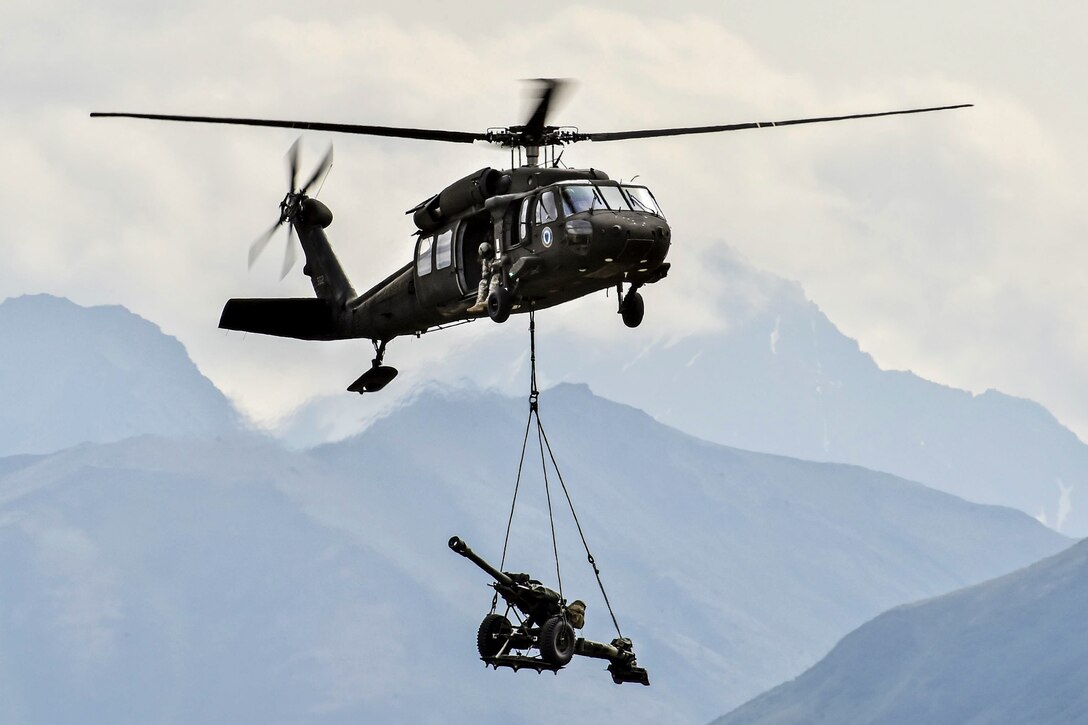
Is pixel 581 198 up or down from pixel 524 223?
up

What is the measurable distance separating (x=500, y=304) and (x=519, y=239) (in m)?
1.78

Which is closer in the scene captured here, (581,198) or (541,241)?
(581,198)

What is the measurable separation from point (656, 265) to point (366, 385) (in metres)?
13.7

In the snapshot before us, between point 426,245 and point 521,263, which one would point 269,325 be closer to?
point 426,245

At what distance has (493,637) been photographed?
53.8m

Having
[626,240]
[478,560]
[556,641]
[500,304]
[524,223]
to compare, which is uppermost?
[524,223]

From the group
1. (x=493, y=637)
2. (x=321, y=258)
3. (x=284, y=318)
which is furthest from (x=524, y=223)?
(x=321, y=258)

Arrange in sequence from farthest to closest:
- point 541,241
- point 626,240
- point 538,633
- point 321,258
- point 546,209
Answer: point 321,258 → point 538,633 → point 546,209 → point 541,241 → point 626,240

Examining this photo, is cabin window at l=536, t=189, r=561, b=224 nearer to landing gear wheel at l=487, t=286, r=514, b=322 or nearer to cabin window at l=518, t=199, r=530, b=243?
cabin window at l=518, t=199, r=530, b=243

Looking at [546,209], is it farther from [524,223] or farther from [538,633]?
[538,633]

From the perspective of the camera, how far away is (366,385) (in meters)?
62.0

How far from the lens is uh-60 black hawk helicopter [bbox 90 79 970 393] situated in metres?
50.7

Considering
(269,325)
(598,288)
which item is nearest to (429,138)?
(598,288)

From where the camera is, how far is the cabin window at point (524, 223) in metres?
52.1
